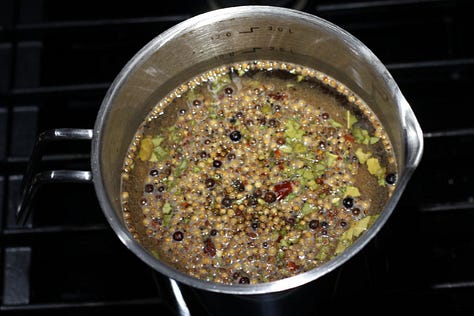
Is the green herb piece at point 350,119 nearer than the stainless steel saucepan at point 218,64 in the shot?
No

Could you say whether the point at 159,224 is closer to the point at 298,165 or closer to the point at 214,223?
the point at 214,223

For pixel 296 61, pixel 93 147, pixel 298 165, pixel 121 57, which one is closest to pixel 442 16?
pixel 296 61

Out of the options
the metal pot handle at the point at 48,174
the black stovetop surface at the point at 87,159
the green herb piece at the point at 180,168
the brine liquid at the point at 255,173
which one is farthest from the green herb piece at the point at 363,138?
the metal pot handle at the point at 48,174

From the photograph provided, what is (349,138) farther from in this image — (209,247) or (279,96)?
(209,247)

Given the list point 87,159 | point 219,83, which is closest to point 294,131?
point 219,83

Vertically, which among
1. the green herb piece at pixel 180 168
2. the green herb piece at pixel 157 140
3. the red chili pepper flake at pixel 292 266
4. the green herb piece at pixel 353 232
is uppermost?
the green herb piece at pixel 157 140

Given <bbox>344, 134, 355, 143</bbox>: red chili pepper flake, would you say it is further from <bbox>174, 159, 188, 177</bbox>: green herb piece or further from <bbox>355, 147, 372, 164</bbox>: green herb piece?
<bbox>174, 159, 188, 177</bbox>: green herb piece

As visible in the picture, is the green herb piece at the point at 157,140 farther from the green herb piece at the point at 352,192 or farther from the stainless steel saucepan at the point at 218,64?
the green herb piece at the point at 352,192
